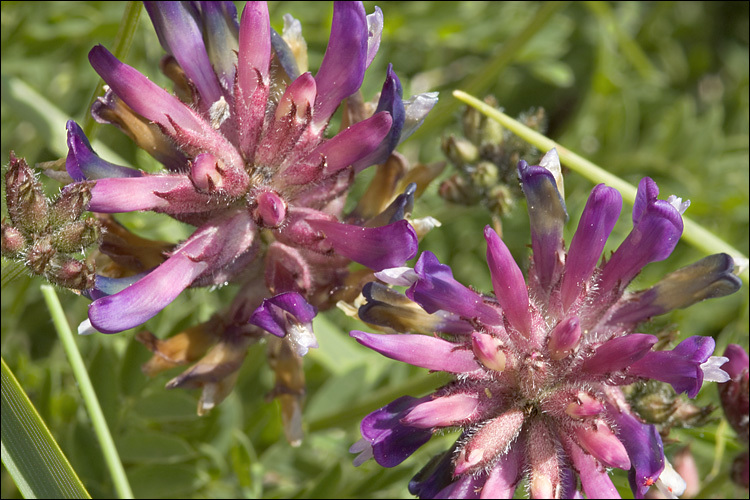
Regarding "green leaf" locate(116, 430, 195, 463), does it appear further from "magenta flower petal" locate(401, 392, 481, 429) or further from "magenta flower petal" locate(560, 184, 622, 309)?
"magenta flower petal" locate(560, 184, 622, 309)

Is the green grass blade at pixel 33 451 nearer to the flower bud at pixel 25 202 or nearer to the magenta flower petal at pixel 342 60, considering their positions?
the flower bud at pixel 25 202

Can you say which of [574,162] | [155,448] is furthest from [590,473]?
[155,448]

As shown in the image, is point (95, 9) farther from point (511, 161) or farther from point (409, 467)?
point (409, 467)

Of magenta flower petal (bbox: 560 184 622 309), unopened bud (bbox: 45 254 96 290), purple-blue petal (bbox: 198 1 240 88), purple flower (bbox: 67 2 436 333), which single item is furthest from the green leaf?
magenta flower petal (bbox: 560 184 622 309)

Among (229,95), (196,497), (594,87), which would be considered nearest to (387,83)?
(229,95)

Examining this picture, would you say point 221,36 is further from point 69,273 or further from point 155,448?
point 155,448

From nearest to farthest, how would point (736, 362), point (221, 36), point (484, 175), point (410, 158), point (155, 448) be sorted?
point (221, 36) → point (736, 362) → point (155, 448) → point (484, 175) → point (410, 158)

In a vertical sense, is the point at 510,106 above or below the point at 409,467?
below

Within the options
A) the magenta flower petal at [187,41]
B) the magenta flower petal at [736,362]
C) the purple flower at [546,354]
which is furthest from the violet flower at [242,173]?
the magenta flower petal at [736,362]
